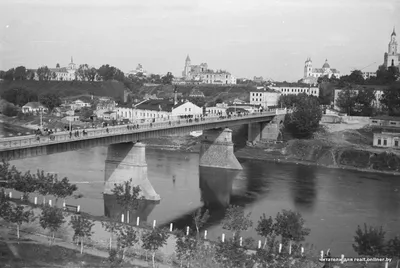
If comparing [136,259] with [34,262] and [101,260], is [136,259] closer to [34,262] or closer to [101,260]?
[101,260]

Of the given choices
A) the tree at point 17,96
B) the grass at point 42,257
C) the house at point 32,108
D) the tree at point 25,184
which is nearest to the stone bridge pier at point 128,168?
the tree at point 25,184

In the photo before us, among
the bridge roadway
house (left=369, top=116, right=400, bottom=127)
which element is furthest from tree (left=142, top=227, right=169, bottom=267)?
house (left=369, top=116, right=400, bottom=127)

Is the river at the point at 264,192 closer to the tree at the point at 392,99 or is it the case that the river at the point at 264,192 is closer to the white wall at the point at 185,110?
the white wall at the point at 185,110

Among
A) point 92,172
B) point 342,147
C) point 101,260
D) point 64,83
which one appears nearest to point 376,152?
point 342,147

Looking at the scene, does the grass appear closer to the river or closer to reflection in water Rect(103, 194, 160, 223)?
reflection in water Rect(103, 194, 160, 223)

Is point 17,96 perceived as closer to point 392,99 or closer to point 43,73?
point 43,73

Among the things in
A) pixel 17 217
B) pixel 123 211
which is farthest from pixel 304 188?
pixel 17 217
